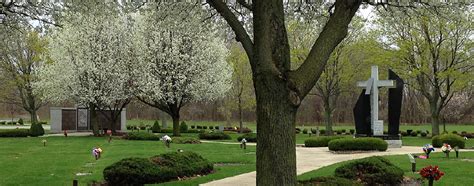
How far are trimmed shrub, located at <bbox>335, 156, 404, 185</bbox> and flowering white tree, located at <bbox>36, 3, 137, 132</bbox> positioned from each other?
2411cm

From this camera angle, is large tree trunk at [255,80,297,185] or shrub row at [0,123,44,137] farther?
shrub row at [0,123,44,137]

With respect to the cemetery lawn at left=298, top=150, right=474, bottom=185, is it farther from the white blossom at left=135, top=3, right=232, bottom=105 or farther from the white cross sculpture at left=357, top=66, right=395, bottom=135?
the white blossom at left=135, top=3, right=232, bottom=105

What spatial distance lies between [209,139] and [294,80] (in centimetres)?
2532

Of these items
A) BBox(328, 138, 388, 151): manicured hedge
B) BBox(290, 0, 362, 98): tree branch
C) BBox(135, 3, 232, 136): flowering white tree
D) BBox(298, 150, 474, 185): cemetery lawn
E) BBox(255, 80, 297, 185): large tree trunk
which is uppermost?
BBox(135, 3, 232, 136): flowering white tree

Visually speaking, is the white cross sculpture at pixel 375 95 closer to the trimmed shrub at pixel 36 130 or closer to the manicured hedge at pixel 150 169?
the manicured hedge at pixel 150 169

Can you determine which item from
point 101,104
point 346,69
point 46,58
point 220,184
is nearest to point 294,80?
point 220,184

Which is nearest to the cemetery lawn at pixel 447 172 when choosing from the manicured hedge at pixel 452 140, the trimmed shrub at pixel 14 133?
the manicured hedge at pixel 452 140

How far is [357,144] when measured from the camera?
64.8ft

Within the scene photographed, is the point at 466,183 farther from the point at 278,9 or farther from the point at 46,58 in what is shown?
the point at 46,58

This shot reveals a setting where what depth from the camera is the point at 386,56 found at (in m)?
33.3

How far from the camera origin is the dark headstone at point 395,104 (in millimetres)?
25156

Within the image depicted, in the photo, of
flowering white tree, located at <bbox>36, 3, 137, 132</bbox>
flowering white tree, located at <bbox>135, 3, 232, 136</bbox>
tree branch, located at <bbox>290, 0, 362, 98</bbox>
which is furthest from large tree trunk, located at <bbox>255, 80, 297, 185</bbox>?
flowering white tree, located at <bbox>36, 3, 137, 132</bbox>

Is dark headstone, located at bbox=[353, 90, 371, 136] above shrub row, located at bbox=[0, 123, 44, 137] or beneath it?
above

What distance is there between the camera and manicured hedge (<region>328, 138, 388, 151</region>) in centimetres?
1978
